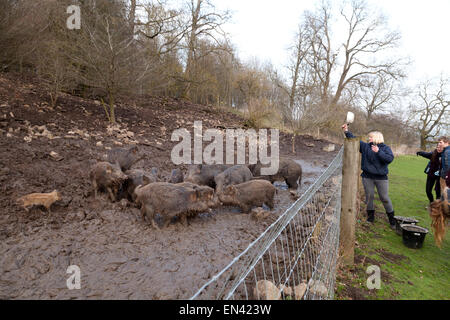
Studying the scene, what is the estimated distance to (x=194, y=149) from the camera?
964 centimetres

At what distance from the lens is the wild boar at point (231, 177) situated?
18.9ft

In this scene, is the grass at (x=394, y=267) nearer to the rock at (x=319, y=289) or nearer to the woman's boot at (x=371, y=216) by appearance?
the woman's boot at (x=371, y=216)

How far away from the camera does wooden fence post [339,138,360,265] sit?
3729mm

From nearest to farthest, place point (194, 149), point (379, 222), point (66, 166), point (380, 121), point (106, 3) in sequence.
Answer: point (66, 166)
point (379, 222)
point (194, 149)
point (106, 3)
point (380, 121)

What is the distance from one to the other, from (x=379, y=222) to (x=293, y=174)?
223cm

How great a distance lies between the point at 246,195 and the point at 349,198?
6.22 feet

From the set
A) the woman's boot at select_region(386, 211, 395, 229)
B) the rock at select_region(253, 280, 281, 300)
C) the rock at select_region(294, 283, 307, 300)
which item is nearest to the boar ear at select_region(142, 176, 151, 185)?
the rock at select_region(253, 280, 281, 300)

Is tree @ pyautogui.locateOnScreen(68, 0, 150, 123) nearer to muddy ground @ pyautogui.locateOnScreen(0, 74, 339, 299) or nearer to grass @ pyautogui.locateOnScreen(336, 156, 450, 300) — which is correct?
muddy ground @ pyautogui.locateOnScreen(0, 74, 339, 299)

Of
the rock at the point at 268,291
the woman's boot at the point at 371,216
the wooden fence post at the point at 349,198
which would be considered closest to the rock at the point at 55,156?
the rock at the point at 268,291

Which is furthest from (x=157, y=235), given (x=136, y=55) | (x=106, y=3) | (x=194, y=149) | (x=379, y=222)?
(x=106, y=3)

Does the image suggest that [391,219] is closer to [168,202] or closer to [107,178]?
[168,202]

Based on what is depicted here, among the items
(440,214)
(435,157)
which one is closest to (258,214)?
(440,214)

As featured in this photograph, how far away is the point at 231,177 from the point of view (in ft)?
19.4
